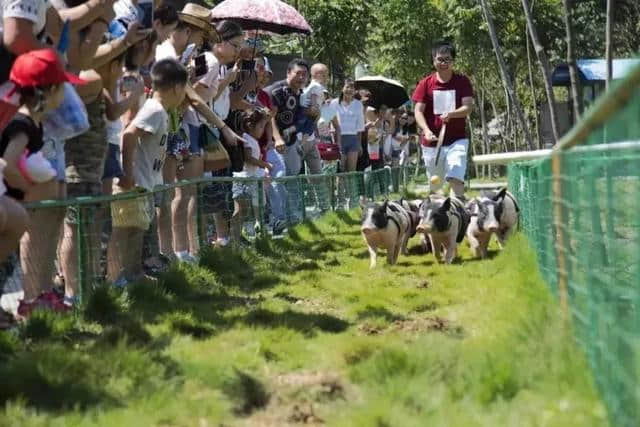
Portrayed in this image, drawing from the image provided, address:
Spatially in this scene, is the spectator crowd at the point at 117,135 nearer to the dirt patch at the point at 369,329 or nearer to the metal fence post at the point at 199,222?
the metal fence post at the point at 199,222

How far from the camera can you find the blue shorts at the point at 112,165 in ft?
22.8

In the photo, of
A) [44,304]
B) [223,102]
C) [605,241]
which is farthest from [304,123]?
[605,241]

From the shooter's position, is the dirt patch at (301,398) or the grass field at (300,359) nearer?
the grass field at (300,359)

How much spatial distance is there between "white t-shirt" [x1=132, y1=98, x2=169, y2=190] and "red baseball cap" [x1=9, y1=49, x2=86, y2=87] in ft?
6.64

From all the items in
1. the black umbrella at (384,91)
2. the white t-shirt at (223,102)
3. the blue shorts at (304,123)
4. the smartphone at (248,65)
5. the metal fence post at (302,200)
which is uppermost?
the black umbrella at (384,91)

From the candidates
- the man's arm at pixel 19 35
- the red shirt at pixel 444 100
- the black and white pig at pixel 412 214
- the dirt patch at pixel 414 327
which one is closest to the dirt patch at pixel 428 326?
the dirt patch at pixel 414 327

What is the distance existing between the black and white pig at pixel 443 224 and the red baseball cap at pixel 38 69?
16.1ft

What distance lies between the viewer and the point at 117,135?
7.16 metres

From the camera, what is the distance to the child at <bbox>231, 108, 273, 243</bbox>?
31.5ft

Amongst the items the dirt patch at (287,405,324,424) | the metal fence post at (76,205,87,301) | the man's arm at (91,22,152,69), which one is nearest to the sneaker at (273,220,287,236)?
the man's arm at (91,22,152,69)

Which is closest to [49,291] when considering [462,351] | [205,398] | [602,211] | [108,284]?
[108,284]

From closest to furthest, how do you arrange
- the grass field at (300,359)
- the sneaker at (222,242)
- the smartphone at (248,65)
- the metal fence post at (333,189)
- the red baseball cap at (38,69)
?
1. the grass field at (300,359)
2. the red baseball cap at (38,69)
3. the sneaker at (222,242)
4. the smartphone at (248,65)
5. the metal fence post at (333,189)

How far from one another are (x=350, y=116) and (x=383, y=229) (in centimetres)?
784

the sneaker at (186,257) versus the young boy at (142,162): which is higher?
the young boy at (142,162)
